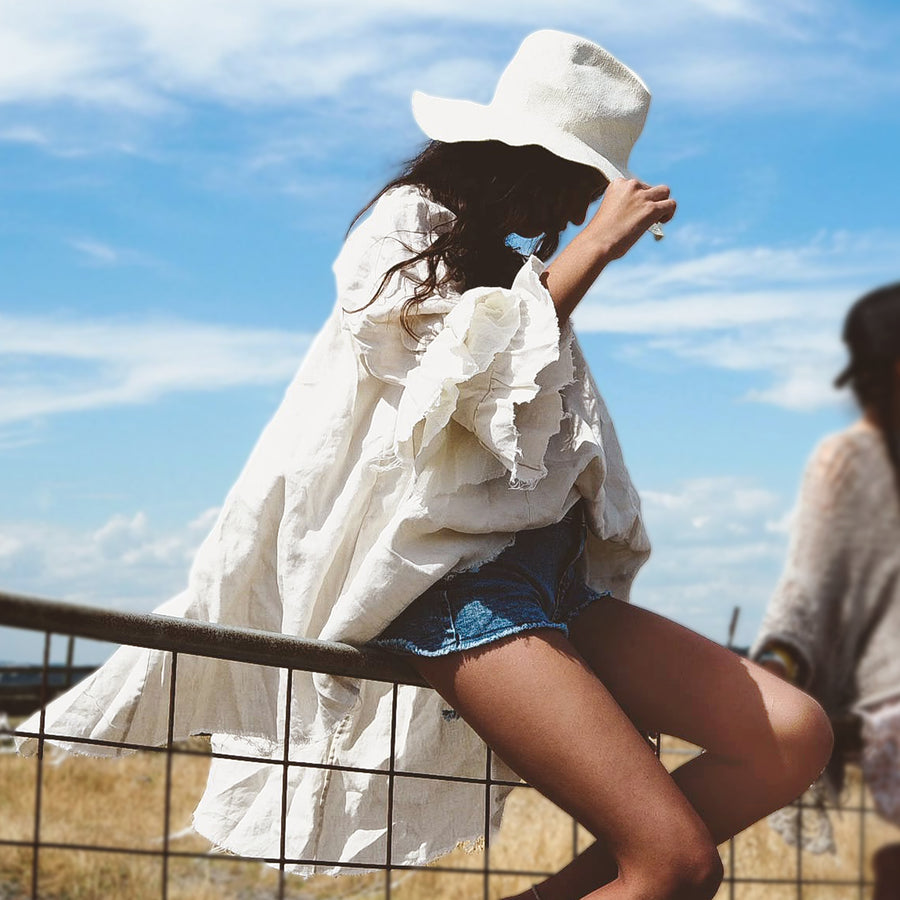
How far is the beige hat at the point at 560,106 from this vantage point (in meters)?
2.00

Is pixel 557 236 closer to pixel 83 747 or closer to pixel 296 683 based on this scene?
pixel 296 683

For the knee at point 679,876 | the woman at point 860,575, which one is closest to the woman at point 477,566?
the knee at point 679,876

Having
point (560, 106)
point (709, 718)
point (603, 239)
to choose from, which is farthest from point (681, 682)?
point (560, 106)

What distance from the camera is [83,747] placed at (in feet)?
6.58

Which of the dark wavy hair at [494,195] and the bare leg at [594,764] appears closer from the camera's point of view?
the bare leg at [594,764]

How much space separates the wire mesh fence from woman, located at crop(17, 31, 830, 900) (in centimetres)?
6

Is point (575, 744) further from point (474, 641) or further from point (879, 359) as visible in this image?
point (879, 359)

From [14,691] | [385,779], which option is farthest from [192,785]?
[385,779]

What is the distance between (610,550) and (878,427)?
146cm

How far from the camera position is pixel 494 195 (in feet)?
6.61

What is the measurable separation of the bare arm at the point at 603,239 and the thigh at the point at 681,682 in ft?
1.77

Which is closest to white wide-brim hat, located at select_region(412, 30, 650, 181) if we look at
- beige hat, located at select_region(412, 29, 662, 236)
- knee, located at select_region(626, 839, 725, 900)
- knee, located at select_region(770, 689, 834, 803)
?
beige hat, located at select_region(412, 29, 662, 236)

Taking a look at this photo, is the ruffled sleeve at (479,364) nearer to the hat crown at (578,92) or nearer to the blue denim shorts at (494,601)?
the blue denim shorts at (494,601)

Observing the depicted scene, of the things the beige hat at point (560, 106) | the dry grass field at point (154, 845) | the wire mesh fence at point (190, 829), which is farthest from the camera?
the dry grass field at point (154, 845)
